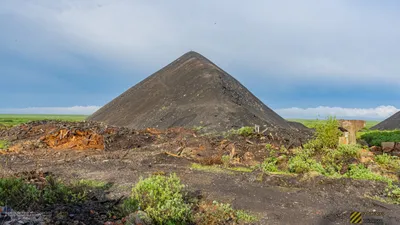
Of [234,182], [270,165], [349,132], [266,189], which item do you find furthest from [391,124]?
[266,189]

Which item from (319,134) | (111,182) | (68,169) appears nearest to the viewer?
(111,182)

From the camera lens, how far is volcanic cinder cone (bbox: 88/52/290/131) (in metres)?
22.2

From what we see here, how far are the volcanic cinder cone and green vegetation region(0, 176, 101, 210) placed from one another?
1361cm

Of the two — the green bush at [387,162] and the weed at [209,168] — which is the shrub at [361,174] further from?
the weed at [209,168]

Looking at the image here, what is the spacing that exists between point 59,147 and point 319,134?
32.9ft

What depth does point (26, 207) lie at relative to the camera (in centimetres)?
583

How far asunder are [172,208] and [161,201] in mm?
347

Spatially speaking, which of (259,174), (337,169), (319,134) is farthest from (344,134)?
(259,174)

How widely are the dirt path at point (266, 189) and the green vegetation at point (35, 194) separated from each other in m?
0.69

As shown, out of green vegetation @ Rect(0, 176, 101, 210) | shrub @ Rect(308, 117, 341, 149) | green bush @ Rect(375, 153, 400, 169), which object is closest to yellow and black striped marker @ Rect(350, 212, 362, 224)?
green vegetation @ Rect(0, 176, 101, 210)

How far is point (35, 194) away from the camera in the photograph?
6.09 metres

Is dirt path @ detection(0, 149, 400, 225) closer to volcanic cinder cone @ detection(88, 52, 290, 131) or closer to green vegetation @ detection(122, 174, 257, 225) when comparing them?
green vegetation @ detection(122, 174, 257, 225)

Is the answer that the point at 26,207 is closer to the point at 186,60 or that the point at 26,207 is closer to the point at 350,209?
the point at 350,209

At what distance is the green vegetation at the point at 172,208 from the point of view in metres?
5.53
